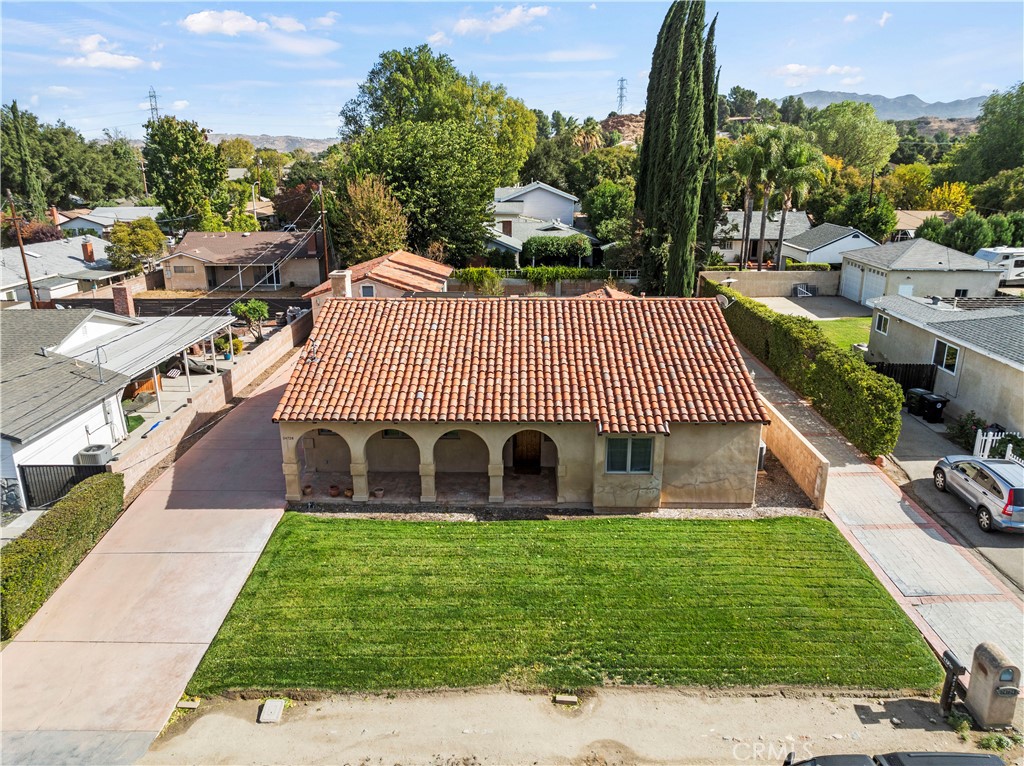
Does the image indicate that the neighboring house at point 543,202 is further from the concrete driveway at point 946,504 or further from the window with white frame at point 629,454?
the window with white frame at point 629,454

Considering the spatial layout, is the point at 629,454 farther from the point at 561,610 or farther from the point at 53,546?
the point at 53,546

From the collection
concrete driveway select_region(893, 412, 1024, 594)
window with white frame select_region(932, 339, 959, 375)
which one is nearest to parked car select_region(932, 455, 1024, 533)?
concrete driveway select_region(893, 412, 1024, 594)

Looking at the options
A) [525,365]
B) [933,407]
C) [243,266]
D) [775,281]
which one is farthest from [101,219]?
[933,407]

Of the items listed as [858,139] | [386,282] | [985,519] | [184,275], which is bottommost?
[985,519]

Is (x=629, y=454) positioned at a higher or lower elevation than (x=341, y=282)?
lower

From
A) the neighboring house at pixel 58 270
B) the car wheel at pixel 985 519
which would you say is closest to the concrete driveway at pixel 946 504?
the car wheel at pixel 985 519

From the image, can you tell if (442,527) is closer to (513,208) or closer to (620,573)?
(620,573)
